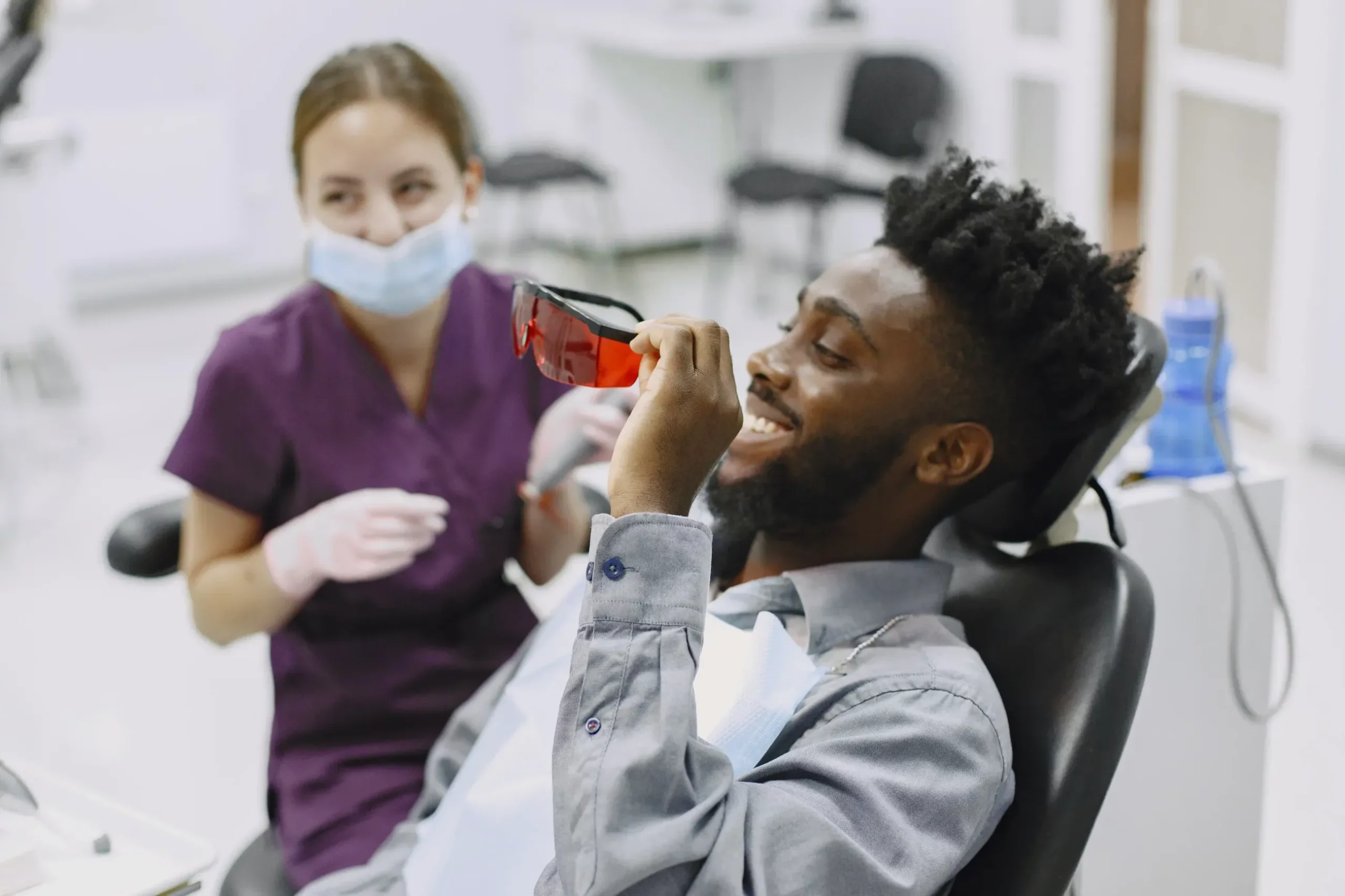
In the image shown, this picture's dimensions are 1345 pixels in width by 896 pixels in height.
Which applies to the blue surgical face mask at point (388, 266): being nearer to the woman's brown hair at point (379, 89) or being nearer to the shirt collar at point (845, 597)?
the woman's brown hair at point (379, 89)

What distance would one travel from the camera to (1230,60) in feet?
11.6

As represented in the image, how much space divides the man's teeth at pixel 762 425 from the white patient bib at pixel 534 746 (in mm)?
165

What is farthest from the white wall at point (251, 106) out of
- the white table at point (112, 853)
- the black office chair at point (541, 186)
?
the white table at point (112, 853)

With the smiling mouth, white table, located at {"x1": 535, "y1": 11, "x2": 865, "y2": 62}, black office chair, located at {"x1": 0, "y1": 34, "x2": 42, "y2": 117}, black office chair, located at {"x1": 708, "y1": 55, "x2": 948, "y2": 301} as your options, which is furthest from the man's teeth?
white table, located at {"x1": 535, "y1": 11, "x2": 865, "y2": 62}

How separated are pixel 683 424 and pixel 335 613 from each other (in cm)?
66

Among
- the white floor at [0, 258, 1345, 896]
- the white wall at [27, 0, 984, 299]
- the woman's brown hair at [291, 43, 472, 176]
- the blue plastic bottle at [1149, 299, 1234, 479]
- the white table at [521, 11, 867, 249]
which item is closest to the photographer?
the woman's brown hair at [291, 43, 472, 176]

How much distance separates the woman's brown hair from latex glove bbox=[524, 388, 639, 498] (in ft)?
0.99

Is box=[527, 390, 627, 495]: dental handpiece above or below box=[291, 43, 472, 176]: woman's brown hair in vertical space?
below

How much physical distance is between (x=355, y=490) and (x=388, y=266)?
236 millimetres

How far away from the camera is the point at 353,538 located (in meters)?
1.35

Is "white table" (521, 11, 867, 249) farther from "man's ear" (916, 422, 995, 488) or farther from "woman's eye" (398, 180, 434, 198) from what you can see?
"man's ear" (916, 422, 995, 488)

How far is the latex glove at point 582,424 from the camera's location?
4.85 ft

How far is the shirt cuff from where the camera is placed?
3.13ft

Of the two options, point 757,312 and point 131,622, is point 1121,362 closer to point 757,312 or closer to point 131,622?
point 131,622
